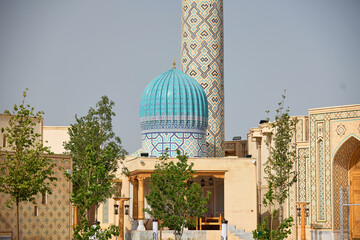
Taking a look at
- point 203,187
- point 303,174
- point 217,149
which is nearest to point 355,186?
point 303,174

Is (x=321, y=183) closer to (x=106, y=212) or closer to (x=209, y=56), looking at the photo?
(x=209, y=56)

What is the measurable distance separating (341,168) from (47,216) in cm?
1195

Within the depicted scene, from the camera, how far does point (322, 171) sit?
1147 inches

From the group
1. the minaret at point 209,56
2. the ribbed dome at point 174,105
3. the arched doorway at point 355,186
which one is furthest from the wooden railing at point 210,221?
the arched doorway at point 355,186

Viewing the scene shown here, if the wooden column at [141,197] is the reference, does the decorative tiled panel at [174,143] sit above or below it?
above

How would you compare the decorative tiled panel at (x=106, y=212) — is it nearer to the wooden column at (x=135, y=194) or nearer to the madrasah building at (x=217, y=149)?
the madrasah building at (x=217, y=149)

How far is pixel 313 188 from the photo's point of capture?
29531mm

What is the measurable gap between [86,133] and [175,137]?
4.99m

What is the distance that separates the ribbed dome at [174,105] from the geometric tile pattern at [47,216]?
8564mm

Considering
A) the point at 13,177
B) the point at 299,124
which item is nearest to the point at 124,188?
the point at 299,124

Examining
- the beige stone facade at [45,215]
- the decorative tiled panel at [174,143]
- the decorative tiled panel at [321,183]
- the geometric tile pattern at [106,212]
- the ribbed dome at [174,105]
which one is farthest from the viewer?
Result: the geometric tile pattern at [106,212]

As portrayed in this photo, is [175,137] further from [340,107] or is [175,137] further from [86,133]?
[340,107]

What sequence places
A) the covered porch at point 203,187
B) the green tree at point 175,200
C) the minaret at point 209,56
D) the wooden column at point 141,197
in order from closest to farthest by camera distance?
the green tree at point 175,200, the wooden column at point 141,197, the covered porch at point 203,187, the minaret at point 209,56

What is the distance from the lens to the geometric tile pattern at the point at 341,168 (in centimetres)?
2873
